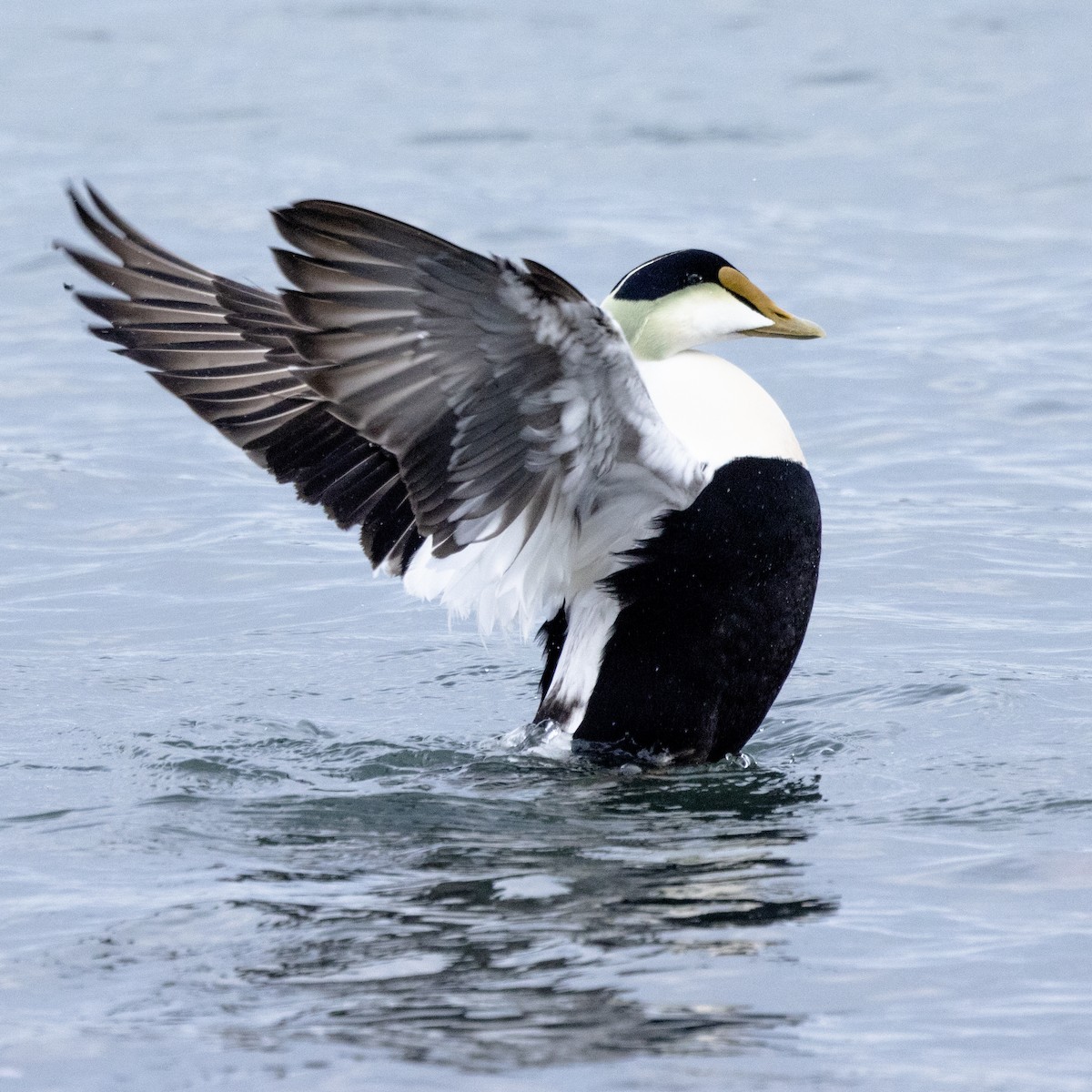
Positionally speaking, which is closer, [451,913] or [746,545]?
[451,913]

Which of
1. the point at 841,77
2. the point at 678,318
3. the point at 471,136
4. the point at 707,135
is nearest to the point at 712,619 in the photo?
the point at 678,318

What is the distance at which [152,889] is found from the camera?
4066 mm

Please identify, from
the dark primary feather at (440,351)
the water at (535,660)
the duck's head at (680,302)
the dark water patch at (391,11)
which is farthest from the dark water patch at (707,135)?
the dark primary feather at (440,351)

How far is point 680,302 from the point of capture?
16.1 feet

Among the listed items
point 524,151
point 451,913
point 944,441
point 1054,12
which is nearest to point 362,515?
point 451,913

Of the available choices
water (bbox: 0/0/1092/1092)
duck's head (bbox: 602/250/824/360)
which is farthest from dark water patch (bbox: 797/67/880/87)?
duck's head (bbox: 602/250/824/360)

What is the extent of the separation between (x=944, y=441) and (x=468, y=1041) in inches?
213

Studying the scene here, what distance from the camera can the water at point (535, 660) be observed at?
3.46 m

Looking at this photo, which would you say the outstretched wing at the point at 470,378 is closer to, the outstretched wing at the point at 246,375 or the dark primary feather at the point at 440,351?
the dark primary feather at the point at 440,351

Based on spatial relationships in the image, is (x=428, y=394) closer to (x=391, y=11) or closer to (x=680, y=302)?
(x=680, y=302)

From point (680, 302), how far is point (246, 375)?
46.9 inches

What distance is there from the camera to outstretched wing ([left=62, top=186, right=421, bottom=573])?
523 cm

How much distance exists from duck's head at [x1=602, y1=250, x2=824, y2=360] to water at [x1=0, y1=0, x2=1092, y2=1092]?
1.05 m

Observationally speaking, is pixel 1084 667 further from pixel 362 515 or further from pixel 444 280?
pixel 444 280
